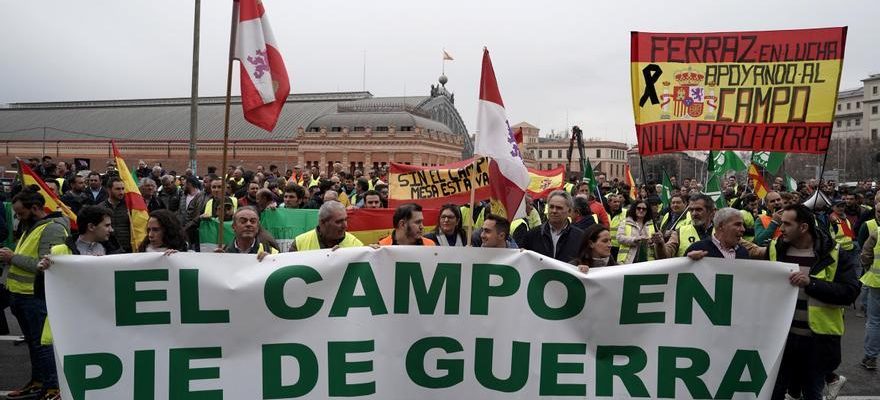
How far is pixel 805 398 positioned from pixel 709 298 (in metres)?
1.31

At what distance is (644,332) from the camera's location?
4855 mm

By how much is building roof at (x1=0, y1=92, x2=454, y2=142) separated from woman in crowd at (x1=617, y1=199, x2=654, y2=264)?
2312 inches

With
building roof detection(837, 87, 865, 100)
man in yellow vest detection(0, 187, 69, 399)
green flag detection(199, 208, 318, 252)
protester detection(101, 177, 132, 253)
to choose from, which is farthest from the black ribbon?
building roof detection(837, 87, 865, 100)

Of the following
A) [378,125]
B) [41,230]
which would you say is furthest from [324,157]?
[41,230]

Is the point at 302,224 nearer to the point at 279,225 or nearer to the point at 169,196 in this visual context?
the point at 279,225

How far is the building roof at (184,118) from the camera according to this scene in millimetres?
69938

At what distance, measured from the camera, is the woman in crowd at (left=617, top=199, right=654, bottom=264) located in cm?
862

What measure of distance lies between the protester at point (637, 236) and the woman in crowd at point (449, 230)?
8.05 ft

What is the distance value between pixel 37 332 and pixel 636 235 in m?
6.49

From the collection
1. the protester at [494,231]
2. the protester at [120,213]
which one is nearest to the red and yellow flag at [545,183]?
the protester at [120,213]

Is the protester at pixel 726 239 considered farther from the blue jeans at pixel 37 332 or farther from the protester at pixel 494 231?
the blue jeans at pixel 37 332

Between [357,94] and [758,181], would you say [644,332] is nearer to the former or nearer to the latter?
[758,181]

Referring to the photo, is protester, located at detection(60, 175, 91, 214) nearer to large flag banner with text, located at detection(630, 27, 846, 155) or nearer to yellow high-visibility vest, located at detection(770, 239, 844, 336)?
large flag banner with text, located at detection(630, 27, 846, 155)

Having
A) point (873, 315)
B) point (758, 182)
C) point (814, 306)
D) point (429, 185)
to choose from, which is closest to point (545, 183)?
point (429, 185)
